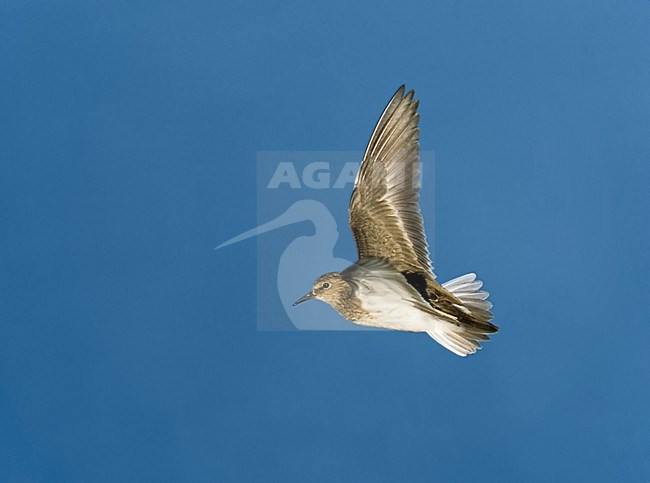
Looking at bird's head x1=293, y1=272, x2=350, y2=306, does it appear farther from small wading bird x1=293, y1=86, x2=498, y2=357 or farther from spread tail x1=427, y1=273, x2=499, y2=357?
spread tail x1=427, y1=273, x2=499, y2=357

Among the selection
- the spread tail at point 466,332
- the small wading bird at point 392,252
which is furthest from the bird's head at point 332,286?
the spread tail at point 466,332

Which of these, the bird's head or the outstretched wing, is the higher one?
the outstretched wing

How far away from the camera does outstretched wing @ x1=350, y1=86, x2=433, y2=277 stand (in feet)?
5.75

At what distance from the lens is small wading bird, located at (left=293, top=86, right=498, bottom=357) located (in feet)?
5.71

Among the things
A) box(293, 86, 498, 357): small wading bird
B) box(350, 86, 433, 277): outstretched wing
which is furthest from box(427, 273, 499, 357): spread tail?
box(350, 86, 433, 277): outstretched wing

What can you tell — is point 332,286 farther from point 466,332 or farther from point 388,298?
point 466,332

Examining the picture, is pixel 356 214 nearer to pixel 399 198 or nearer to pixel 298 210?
pixel 399 198

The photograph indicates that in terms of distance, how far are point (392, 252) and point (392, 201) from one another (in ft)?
0.33

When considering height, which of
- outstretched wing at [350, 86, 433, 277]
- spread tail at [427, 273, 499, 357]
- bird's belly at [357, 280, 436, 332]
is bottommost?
spread tail at [427, 273, 499, 357]

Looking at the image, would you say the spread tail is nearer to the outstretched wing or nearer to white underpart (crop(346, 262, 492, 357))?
white underpart (crop(346, 262, 492, 357))

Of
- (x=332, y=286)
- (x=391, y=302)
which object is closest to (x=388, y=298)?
(x=391, y=302)

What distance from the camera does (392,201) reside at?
5.84 ft

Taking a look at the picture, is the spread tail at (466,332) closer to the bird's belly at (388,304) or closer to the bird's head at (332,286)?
the bird's belly at (388,304)

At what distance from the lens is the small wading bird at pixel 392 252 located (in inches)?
68.6
